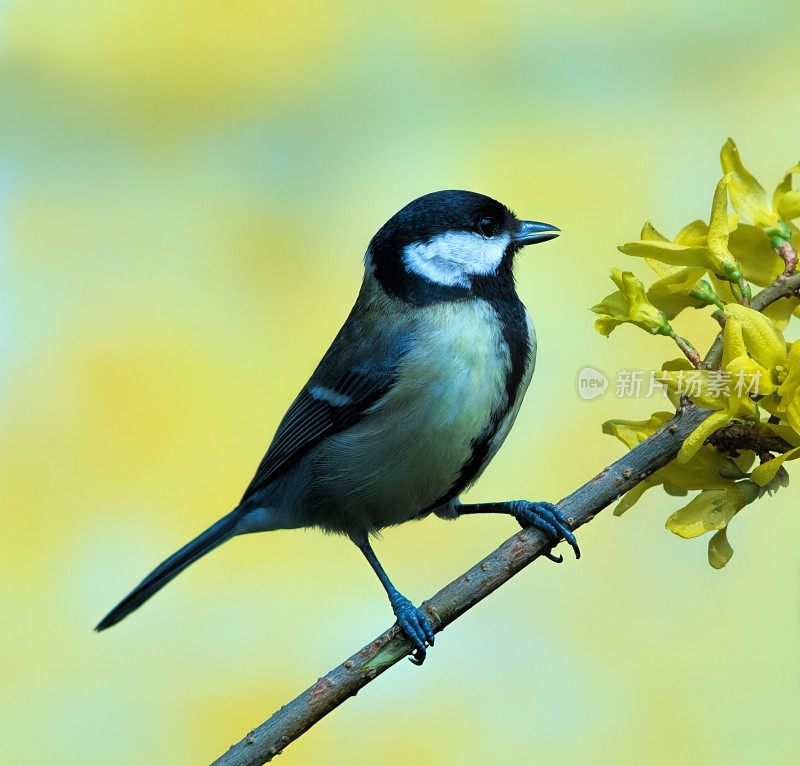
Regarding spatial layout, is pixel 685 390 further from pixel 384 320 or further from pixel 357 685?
pixel 384 320

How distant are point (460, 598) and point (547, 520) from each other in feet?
0.61

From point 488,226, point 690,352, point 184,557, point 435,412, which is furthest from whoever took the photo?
point 184,557

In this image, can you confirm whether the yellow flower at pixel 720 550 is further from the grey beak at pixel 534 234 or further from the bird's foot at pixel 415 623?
the grey beak at pixel 534 234

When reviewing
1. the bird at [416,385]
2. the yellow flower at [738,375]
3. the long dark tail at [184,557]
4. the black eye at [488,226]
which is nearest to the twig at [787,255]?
the yellow flower at [738,375]

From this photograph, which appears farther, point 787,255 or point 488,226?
point 488,226

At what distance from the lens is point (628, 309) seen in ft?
3.00

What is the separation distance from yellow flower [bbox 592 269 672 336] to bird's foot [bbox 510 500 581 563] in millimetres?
200

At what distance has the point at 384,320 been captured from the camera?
139cm

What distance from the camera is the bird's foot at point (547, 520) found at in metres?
0.97

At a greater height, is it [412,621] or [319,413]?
[319,413]

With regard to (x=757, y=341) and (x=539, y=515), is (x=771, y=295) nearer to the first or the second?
(x=757, y=341)

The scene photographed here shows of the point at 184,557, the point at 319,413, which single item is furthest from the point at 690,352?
the point at 184,557

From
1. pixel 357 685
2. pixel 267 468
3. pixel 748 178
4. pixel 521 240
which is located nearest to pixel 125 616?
pixel 267 468

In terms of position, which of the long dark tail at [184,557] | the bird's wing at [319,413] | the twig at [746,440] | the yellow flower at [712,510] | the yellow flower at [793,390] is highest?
the bird's wing at [319,413]
